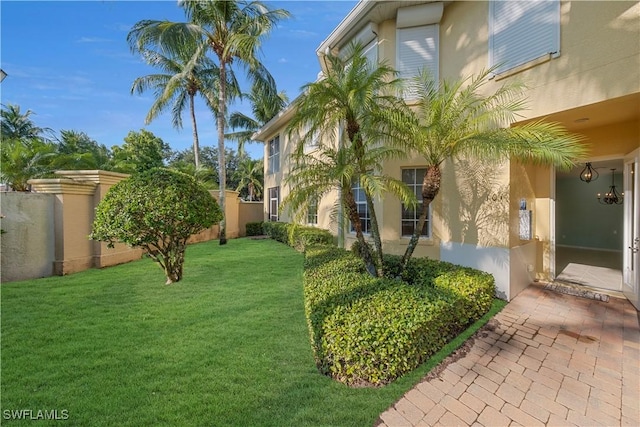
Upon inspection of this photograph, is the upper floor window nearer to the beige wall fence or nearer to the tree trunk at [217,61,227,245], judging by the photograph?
the tree trunk at [217,61,227,245]

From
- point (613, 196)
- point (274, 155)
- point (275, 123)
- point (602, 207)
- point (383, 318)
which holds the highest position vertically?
point (275, 123)

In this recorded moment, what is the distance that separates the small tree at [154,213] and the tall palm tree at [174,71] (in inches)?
356

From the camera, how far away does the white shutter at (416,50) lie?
7.55 meters

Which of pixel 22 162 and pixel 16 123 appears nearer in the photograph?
pixel 22 162

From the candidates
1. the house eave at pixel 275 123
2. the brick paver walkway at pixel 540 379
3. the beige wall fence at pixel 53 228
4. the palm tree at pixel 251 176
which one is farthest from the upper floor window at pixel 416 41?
the palm tree at pixel 251 176

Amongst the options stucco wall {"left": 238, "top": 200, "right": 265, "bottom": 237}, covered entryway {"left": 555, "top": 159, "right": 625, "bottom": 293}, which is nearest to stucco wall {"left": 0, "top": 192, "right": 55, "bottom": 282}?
stucco wall {"left": 238, "top": 200, "right": 265, "bottom": 237}

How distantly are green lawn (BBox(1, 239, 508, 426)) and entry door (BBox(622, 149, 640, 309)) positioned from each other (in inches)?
196

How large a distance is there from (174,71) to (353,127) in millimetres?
17749

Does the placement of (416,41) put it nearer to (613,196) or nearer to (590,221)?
(613,196)

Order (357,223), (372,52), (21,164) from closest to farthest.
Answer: (357,223) → (21,164) → (372,52)

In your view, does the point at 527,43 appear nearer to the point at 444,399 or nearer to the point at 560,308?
the point at 560,308

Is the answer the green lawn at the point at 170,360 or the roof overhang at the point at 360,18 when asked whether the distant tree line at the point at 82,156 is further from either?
the roof overhang at the point at 360,18

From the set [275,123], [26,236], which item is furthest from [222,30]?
[26,236]

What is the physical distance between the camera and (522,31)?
229 inches
